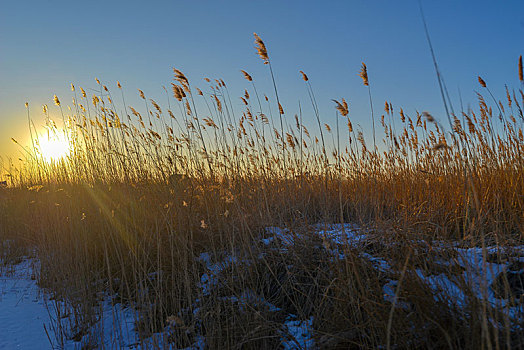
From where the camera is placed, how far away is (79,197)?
3.39 meters

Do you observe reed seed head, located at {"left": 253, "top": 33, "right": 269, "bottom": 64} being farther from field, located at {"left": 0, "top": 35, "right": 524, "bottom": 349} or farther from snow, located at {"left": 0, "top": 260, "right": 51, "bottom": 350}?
snow, located at {"left": 0, "top": 260, "right": 51, "bottom": 350}

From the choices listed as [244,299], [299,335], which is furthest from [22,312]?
[299,335]

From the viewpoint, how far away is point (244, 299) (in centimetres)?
179

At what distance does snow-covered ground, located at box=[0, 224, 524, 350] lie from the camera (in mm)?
1483

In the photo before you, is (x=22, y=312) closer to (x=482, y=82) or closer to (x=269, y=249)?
(x=269, y=249)

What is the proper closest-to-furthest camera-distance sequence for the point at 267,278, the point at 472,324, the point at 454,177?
the point at 472,324, the point at 267,278, the point at 454,177

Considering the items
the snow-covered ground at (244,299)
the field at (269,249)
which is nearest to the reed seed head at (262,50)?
the field at (269,249)

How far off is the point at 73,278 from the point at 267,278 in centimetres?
145

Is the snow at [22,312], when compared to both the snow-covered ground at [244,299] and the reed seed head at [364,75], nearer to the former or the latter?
the snow-covered ground at [244,299]

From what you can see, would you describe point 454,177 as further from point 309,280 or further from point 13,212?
point 13,212

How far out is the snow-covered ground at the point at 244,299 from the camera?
4.87 ft

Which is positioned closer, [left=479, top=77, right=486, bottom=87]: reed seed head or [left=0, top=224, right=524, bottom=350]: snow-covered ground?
[left=0, top=224, right=524, bottom=350]: snow-covered ground

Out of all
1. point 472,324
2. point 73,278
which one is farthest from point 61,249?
point 472,324

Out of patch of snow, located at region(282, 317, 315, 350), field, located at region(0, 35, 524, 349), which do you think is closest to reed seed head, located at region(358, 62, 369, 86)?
field, located at region(0, 35, 524, 349)
